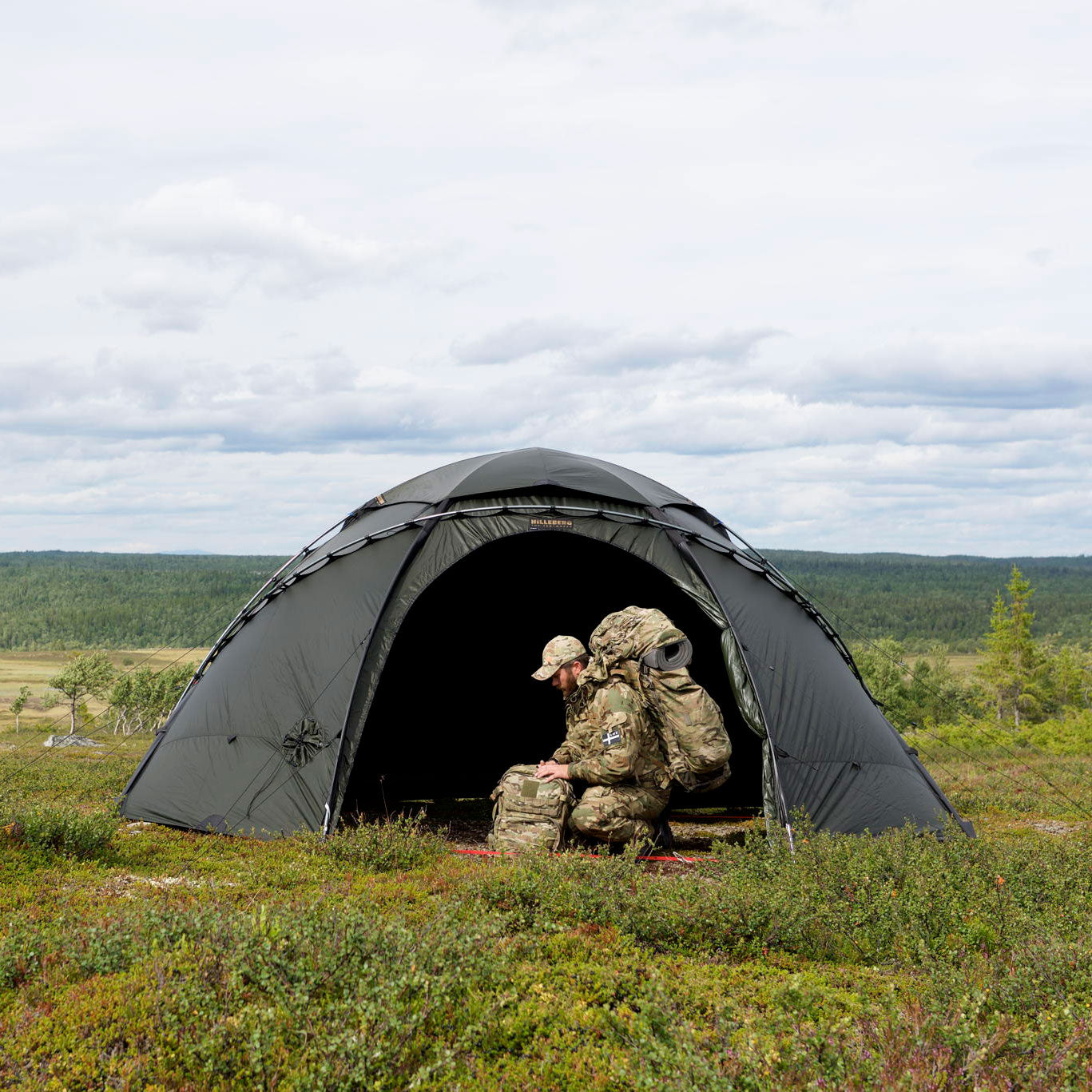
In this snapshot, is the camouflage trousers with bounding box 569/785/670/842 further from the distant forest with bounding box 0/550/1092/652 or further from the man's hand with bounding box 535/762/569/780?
the distant forest with bounding box 0/550/1092/652

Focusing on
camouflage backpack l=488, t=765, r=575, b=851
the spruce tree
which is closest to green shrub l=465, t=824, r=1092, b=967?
camouflage backpack l=488, t=765, r=575, b=851

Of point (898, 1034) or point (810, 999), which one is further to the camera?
point (810, 999)

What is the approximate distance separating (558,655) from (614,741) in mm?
1039

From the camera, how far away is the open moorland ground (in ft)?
13.6

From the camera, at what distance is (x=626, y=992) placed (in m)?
5.20

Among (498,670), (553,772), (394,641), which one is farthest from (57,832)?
(498,670)

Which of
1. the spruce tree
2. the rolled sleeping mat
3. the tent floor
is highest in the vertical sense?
the rolled sleeping mat

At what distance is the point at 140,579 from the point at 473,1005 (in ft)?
513

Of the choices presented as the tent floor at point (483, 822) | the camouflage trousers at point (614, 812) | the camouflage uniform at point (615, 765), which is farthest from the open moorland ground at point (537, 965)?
the tent floor at point (483, 822)

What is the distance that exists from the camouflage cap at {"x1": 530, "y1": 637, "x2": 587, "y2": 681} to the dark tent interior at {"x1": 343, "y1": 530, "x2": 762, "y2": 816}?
12.4 feet

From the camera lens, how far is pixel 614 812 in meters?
8.58

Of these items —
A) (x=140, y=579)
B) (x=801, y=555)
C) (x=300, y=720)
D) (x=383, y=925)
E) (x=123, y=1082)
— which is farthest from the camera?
(x=801, y=555)

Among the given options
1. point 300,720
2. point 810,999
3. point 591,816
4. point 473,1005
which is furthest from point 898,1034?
point 300,720

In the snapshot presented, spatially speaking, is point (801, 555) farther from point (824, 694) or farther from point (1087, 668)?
point (824, 694)
